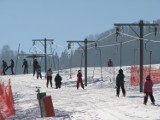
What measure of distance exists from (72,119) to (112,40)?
156606 mm

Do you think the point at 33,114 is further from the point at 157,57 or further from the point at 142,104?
the point at 157,57

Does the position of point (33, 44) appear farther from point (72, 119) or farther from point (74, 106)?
point (72, 119)

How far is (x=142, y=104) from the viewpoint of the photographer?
22.2 m

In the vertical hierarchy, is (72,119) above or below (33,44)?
below

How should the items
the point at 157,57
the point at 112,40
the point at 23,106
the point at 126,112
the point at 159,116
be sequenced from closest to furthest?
the point at 159,116 → the point at 126,112 → the point at 23,106 → the point at 157,57 → the point at 112,40

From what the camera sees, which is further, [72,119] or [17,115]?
[17,115]

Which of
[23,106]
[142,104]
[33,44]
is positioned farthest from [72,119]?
[33,44]

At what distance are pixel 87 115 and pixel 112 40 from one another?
511 feet

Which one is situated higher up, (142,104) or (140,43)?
(140,43)

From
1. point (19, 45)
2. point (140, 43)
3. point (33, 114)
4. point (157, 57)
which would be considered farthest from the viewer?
point (157, 57)

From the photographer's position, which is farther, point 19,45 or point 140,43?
point 19,45

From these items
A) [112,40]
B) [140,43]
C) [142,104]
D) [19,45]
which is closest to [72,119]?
[142,104]

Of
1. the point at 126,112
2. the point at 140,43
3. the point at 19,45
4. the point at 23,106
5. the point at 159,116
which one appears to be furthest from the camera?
the point at 19,45

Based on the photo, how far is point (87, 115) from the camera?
1877 centimetres
